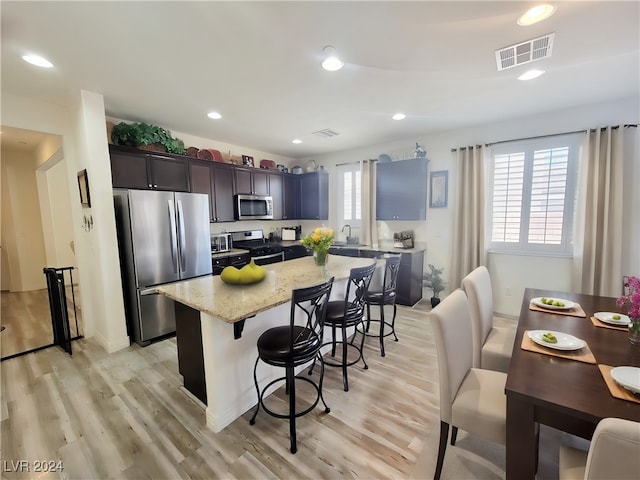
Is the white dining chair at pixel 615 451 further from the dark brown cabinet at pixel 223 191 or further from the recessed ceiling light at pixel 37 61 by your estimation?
the dark brown cabinet at pixel 223 191

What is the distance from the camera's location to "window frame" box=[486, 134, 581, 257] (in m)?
3.34

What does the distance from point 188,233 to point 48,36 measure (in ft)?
6.64

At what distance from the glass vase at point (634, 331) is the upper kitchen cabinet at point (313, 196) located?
446cm

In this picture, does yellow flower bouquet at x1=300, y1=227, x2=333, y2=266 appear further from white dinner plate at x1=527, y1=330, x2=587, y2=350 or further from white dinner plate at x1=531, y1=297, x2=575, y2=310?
white dinner plate at x1=531, y1=297, x2=575, y2=310

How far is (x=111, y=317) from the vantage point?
2922 millimetres

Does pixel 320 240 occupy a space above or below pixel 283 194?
below

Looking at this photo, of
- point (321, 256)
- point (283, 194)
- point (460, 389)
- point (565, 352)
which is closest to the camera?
point (565, 352)

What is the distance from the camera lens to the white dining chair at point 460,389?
1331 mm

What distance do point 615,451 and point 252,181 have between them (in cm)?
482

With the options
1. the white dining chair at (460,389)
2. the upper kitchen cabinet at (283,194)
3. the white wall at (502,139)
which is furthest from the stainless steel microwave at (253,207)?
the white dining chair at (460,389)

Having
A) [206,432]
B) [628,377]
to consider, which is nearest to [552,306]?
[628,377]

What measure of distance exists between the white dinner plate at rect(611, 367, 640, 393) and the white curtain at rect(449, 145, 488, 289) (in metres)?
2.92

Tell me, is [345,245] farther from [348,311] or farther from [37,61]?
[37,61]

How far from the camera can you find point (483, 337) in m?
2.04
